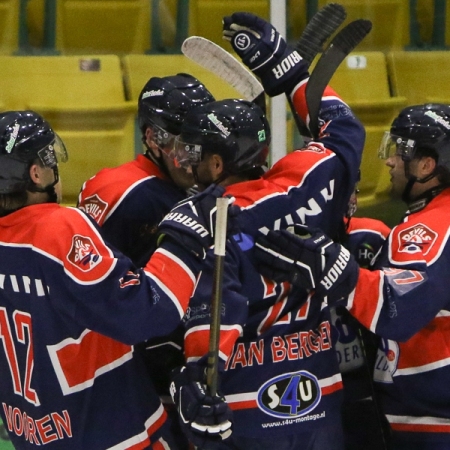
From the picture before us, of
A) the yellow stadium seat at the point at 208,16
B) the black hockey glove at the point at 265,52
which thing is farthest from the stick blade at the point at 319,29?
the yellow stadium seat at the point at 208,16

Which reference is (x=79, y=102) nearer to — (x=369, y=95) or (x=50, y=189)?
(x=369, y=95)

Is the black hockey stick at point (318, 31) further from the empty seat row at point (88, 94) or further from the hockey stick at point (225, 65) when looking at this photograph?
the empty seat row at point (88, 94)

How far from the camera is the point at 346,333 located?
93.2 inches

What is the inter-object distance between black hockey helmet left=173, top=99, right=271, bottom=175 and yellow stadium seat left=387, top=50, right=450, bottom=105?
278 centimetres

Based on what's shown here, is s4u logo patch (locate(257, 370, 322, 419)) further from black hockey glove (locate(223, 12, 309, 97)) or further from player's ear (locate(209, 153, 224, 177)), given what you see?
black hockey glove (locate(223, 12, 309, 97))

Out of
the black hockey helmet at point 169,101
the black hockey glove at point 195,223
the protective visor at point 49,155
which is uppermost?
the black hockey helmet at point 169,101

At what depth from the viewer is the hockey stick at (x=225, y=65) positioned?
246 cm

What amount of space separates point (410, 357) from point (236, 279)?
1.70 ft

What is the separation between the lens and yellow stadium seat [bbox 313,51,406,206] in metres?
4.38

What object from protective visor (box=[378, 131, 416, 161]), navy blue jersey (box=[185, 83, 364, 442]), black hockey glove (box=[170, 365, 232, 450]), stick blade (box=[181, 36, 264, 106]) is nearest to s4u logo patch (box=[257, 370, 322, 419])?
navy blue jersey (box=[185, 83, 364, 442])

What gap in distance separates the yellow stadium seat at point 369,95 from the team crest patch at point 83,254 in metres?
2.69

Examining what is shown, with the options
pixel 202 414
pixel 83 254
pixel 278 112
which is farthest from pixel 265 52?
pixel 278 112

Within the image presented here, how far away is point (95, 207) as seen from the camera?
238cm

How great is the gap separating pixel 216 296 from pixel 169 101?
0.84 meters
